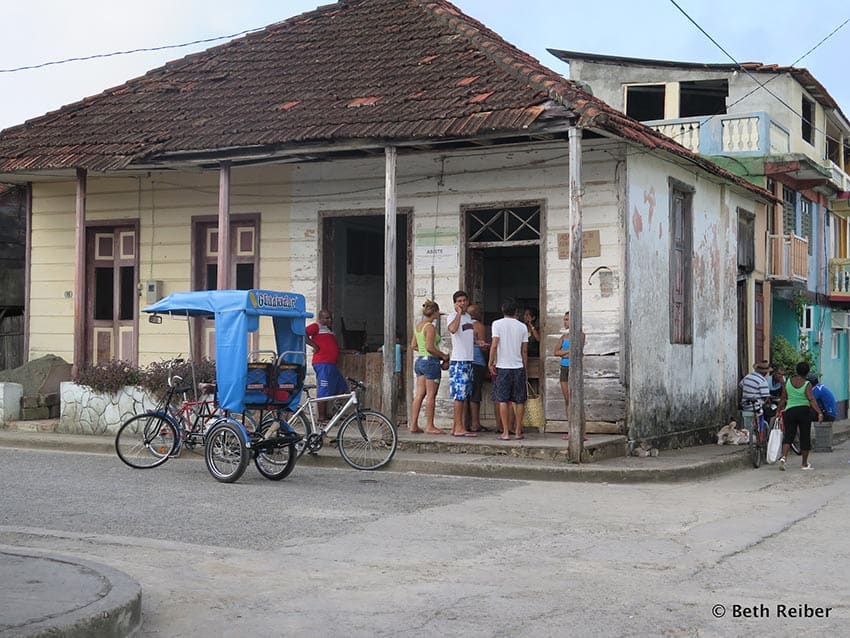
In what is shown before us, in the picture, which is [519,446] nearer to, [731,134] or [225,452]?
[225,452]

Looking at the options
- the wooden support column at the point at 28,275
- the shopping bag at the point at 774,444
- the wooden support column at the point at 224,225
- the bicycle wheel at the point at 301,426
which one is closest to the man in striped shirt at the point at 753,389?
the shopping bag at the point at 774,444

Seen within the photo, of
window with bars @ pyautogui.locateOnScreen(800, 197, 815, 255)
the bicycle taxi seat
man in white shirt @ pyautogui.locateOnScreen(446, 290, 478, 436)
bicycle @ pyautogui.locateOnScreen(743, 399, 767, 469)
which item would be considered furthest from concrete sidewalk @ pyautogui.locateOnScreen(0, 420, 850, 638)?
window with bars @ pyautogui.locateOnScreen(800, 197, 815, 255)

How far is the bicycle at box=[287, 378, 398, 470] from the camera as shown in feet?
40.7

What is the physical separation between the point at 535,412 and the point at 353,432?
338 centimetres

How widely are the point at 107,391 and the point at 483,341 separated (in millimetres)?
5397

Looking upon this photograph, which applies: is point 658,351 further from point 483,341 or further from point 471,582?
point 471,582

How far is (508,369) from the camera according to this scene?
551 inches

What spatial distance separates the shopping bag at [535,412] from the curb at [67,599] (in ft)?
29.1

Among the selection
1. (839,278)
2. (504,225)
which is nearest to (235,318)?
(504,225)

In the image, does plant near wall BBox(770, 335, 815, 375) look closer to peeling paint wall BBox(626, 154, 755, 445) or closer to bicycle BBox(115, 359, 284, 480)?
peeling paint wall BBox(626, 154, 755, 445)


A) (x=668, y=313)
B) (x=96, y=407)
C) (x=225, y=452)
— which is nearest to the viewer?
(x=225, y=452)

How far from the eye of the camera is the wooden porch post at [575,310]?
509 inches

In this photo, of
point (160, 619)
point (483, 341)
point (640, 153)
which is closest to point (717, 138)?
point (640, 153)

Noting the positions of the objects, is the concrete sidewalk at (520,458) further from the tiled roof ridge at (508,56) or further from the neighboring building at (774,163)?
the neighboring building at (774,163)
